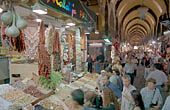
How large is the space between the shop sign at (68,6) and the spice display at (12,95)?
5.84ft

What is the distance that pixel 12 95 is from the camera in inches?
107

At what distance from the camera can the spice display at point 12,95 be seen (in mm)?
2611

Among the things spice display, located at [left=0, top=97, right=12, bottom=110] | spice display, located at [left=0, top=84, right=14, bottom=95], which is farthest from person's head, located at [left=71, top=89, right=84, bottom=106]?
spice display, located at [left=0, top=84, right=14, bottom=95]

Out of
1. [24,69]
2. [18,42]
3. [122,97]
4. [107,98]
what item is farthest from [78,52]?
[18,42]

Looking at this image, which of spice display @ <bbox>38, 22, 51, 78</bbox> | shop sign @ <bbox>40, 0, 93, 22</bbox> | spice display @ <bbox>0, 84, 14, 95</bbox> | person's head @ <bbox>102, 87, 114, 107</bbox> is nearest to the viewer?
person's head @ <bbox>102, 87, 114, 107</bbox>

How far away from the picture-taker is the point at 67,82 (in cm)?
405

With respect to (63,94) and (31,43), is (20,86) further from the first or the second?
(31,43)

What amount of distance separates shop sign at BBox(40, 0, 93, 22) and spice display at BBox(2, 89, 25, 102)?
5.84ft

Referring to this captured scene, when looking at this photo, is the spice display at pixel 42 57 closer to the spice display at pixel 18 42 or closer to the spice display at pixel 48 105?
the spice display at pixel 48 105

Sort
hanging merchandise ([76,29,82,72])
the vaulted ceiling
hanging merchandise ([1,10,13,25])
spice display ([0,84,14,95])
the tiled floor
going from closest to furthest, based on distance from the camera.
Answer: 1. hanging merchandise ([1,10,13,25])
2. spice display ([0,84,14,95])
3. the tiled floor
4. hanging merchandise ([76,29,82,72])
5. the vaulted ceiling

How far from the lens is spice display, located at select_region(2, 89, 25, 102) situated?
2.61 metres

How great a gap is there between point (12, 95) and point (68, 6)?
2.22 m

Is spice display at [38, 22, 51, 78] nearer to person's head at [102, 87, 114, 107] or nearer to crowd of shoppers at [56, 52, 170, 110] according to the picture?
crowd of shoppers at [56, 52, 170, 110]

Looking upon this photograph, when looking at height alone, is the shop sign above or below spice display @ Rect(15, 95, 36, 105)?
above
